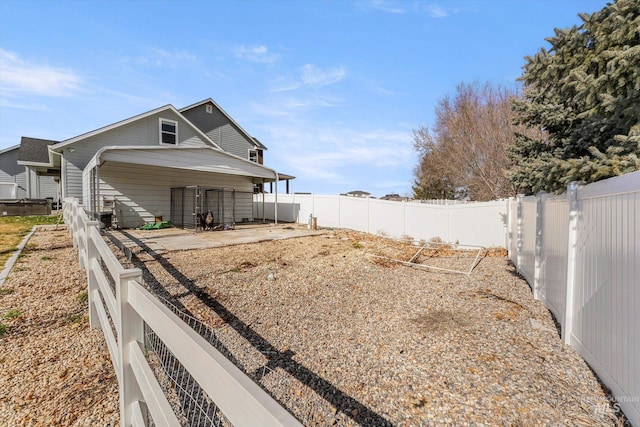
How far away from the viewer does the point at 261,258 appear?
7230 millimetres

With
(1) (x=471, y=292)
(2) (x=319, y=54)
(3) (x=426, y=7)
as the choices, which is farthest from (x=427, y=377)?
(2) (x=319, y=54)

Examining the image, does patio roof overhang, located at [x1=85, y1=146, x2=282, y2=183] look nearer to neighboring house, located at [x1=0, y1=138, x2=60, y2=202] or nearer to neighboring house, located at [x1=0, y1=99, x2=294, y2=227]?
neighboring house, located at [x1=0, y1=99, x2=294, y2=227]

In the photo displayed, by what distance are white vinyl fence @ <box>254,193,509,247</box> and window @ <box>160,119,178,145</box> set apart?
753 centimetres

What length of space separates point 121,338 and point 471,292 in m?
5.25

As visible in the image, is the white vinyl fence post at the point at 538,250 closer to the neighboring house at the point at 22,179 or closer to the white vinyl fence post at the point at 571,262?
the white vinyl fence post at the point at 571,262

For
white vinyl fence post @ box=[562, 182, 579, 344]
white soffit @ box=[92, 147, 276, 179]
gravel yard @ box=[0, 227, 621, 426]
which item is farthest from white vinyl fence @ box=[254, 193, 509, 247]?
white vinyl fence post @ box=[562, 182, 579, 344]

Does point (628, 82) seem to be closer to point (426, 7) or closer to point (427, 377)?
point (427, 377)

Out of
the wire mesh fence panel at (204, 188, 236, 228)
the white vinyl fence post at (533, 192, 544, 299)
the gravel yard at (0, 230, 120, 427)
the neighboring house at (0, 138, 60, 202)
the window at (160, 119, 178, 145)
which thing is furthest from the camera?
the neighboring house at (0, 138, 60, 202)

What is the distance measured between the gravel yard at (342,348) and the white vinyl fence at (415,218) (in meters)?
4.68

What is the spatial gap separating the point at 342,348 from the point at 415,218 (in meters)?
9.20

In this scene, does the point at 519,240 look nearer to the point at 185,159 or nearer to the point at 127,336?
the point at 127,336

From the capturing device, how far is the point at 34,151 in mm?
17234

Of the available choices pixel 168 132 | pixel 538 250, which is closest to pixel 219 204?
pixel 168 132

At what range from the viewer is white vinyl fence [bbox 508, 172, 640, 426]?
208 centimetres
